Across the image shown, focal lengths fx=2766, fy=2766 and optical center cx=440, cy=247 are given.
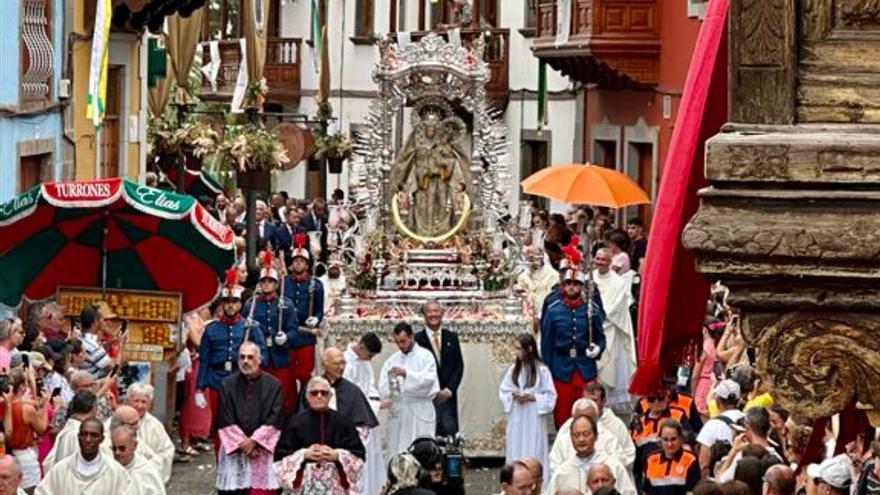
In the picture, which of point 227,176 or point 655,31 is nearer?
point 655,31

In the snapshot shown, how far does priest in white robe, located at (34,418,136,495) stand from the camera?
1476 cm

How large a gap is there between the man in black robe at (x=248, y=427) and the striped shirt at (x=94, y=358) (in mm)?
1680

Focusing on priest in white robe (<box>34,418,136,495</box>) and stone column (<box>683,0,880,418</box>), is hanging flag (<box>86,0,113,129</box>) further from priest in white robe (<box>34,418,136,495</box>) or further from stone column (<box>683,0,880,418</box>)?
stone column (<box>683,0,880,418</box>)

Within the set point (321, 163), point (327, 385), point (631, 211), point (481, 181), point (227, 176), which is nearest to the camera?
point (327, 385)

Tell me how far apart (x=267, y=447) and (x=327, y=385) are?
768 mm

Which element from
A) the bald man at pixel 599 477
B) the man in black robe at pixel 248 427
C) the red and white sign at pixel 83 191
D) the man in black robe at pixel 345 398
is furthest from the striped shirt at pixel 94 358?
the bald man at pixel 599 477

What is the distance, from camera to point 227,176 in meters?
43.1

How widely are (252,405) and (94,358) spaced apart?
200 cm

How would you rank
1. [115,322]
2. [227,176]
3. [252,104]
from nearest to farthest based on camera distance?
[115,322], [252,104], [227,176]

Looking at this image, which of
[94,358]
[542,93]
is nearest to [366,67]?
[542,93]

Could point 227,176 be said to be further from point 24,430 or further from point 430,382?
point 24,430

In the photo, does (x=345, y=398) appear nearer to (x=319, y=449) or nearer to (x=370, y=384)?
(x=319, y=449)

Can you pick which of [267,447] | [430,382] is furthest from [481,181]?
[267,447]

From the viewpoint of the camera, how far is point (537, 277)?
84.8 ft
